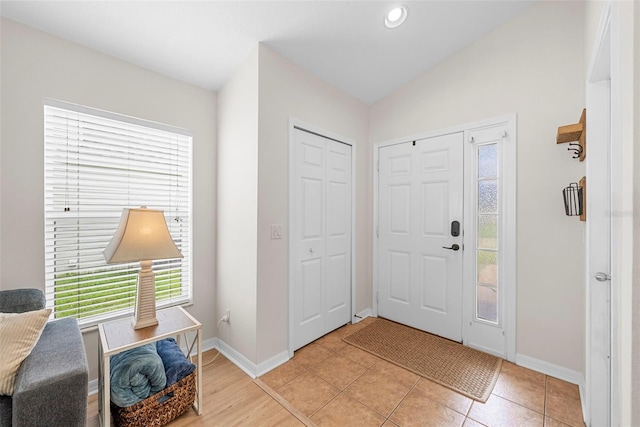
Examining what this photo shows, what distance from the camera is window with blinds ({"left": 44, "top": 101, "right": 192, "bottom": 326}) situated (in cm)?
176

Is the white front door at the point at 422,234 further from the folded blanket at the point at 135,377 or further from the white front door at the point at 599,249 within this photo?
the folded blanket at the point at 135,377

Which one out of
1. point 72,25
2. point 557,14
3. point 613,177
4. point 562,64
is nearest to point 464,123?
point 562,64

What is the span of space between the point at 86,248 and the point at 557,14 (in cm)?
386

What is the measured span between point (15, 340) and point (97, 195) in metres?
1.06

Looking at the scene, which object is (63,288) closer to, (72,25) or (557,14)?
(72,25)

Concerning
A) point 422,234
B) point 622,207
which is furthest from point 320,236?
point 622,207

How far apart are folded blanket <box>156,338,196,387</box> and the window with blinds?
59 cm

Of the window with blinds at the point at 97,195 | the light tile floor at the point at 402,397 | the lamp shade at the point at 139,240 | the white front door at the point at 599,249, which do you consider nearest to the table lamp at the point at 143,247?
the lamp shade at the point at 139,240

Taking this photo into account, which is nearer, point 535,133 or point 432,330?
point 535,133

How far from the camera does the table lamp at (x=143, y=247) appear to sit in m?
1.49

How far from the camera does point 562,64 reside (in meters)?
1.99

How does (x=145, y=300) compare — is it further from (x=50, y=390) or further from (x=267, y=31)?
(x=267, y=31)

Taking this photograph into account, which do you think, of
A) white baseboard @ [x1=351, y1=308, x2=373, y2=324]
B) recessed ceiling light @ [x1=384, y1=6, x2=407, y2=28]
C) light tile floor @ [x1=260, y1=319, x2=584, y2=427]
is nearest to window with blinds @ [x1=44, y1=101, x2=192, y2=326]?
light tile floor @ [x1=260, y1=319, x2=584, y2=427]

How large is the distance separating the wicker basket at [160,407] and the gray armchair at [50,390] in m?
0.38
